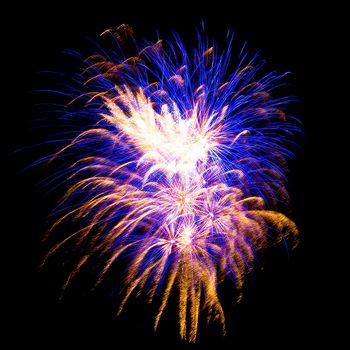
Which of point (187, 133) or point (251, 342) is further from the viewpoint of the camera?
point (251, 342)

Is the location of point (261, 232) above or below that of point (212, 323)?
above

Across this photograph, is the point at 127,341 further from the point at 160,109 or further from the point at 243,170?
the point at 160,109

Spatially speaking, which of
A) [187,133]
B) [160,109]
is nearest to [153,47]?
[160,109]

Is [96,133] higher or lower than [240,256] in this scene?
higher

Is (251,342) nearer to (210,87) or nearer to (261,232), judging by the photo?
(261,232)

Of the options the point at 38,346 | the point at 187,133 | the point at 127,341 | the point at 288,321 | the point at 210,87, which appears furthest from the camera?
the point at 288,321

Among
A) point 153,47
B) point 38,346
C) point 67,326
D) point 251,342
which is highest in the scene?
point 153,47

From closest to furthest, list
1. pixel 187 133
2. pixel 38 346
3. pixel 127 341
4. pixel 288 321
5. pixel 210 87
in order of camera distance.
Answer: pixel 187 133
pixel 210 87
pixel 38 346
pixel 127 341
pixel 288 321

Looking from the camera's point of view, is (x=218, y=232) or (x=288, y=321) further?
(x=288, y=321)

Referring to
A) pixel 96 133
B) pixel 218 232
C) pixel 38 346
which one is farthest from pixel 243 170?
pixel 38 346
